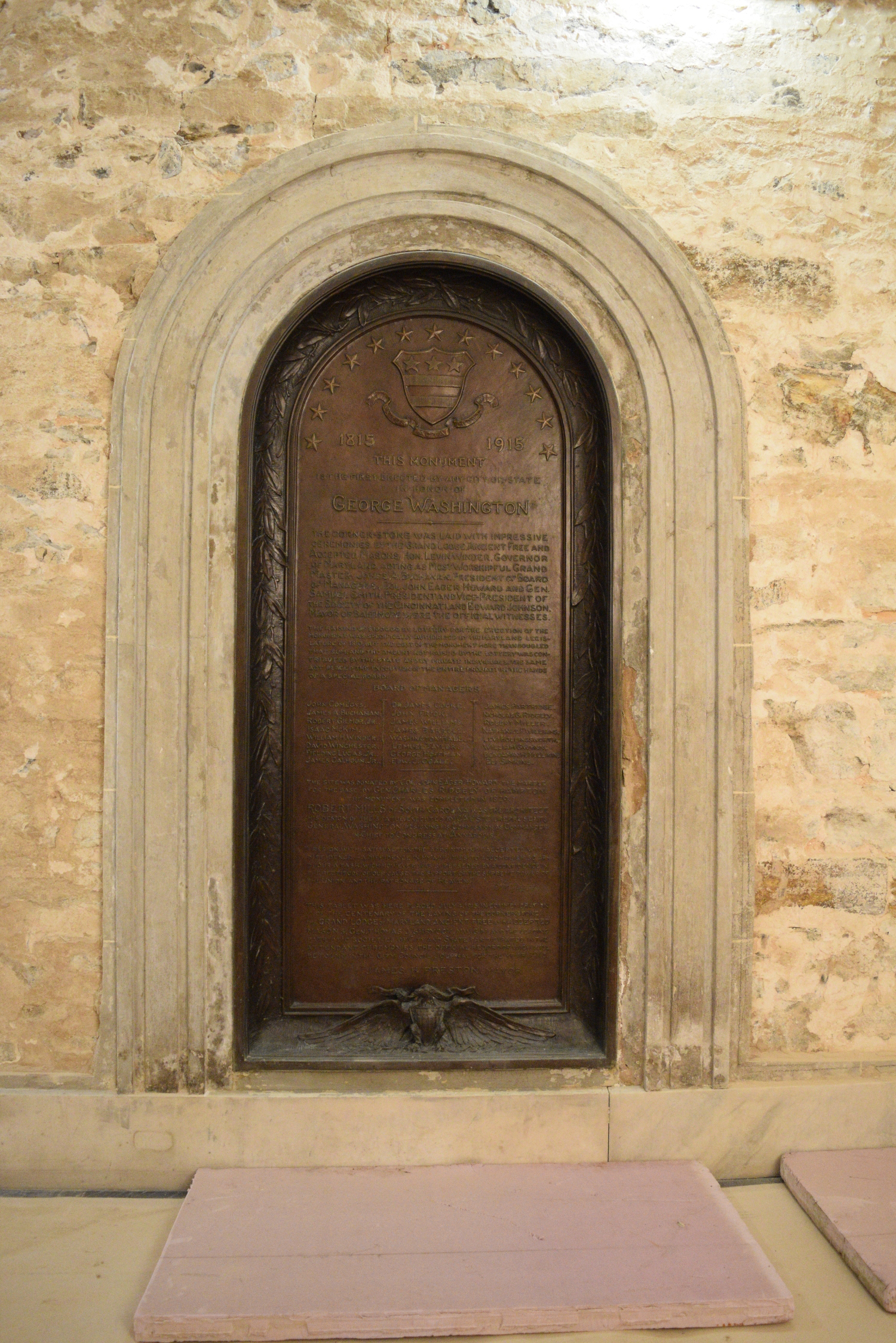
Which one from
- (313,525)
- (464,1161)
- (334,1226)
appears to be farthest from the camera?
(313,525)

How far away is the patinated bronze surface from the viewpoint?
3062 millimetres

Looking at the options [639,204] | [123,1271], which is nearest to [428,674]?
[639,204]

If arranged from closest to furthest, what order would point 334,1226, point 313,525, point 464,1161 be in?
point 334,1226 → point 464,1161 → point 313,525

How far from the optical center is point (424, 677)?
121 inches

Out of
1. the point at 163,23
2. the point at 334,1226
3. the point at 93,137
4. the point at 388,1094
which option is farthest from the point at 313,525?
the point at 334,1226

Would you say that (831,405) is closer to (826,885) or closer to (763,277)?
(763,277)

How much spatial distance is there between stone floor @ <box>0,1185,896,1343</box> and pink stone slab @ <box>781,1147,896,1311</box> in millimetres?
51

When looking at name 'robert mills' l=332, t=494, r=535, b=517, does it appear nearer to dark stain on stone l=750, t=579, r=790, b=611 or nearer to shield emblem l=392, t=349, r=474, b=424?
shield emblem l=392, t=349, r=474, b=424

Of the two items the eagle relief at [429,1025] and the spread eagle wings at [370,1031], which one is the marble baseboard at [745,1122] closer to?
the eagle relief at [429,1025]

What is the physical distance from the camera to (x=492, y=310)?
313cm

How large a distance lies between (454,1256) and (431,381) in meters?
2.92

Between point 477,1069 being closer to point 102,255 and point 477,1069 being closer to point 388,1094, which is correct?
point 388,1094

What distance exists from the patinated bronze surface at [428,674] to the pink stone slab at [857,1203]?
2.80ft

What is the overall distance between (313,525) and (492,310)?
108cm
